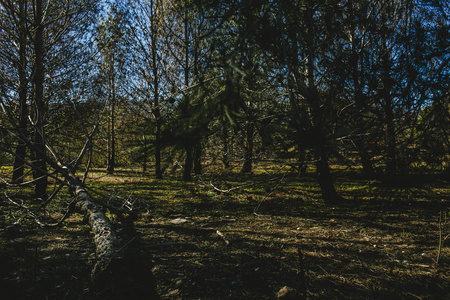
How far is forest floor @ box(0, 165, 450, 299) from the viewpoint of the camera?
94.8 inches

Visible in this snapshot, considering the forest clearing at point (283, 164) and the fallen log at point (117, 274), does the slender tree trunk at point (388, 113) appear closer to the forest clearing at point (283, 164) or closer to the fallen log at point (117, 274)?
the forest clearing at point (283, 164)

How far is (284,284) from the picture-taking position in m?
2.49

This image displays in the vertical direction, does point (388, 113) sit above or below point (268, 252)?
Result: above

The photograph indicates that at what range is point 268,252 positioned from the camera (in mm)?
3279

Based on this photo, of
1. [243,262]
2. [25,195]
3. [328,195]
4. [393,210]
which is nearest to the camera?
[243,262]

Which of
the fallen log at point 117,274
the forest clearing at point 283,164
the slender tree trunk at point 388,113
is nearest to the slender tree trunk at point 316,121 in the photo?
the forest clearing at point 283,164

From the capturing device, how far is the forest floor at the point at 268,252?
2408 mm

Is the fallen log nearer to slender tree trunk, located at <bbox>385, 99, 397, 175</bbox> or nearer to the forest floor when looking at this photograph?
the forest floor

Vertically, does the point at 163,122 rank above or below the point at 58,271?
above

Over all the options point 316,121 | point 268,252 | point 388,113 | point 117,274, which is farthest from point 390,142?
point 117,274

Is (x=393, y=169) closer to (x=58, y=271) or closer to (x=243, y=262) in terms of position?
(x=243, y=262)

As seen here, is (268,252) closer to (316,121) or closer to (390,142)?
(316,121)

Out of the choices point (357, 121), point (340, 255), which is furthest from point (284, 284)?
point (357, 121)

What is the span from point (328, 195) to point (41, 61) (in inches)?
308
